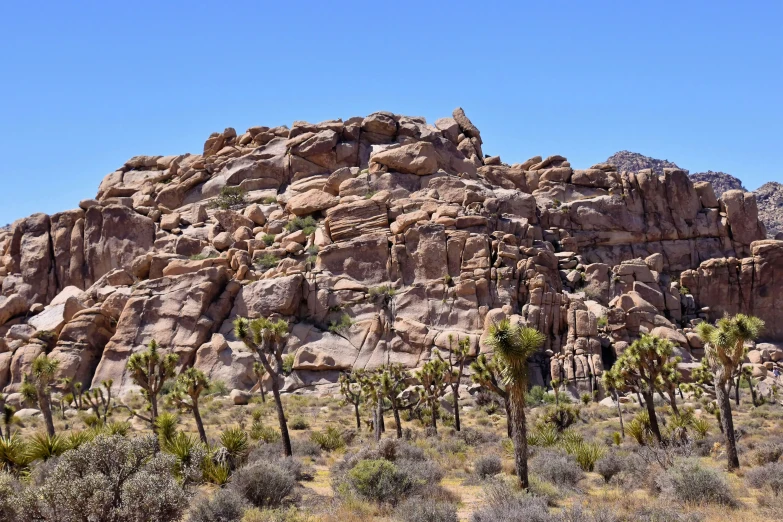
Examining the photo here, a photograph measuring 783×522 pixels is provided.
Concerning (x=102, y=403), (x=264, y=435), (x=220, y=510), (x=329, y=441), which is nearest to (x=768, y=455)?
(x=329, y=441)

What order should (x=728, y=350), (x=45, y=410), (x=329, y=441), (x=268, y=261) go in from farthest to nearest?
(x=268, y=261) < (x=45, y=410) < (x=329, y=441) < (x=728, y=350)

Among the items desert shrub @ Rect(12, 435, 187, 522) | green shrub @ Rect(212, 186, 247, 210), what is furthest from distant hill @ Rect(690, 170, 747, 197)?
desert shrub @ Rect(12, 435, 187, 522)

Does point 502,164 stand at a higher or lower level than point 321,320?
higher

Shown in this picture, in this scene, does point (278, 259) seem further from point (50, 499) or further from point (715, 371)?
point (50, 499)

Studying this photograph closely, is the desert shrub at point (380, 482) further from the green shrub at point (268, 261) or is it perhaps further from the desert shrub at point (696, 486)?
the green shrub at point (268, 261)

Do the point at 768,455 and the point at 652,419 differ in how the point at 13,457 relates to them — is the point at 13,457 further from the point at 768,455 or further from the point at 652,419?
the point at 768,455

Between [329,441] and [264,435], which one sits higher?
[264,435]

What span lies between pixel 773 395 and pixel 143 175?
212ft

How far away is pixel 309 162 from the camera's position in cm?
6303

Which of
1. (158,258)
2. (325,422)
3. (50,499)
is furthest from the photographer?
(158,258)

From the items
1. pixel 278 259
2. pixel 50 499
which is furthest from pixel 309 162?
pixel 50 499

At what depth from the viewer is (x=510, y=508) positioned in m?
12.4

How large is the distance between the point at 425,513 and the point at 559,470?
6.44m

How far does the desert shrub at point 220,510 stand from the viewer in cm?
1255
